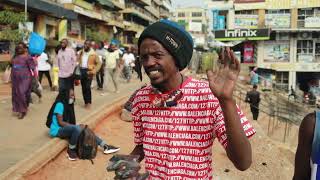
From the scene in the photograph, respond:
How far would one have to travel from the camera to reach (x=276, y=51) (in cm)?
3728

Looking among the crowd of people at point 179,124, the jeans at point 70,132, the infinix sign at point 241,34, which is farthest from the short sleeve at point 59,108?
the infinix sign at point 241,34

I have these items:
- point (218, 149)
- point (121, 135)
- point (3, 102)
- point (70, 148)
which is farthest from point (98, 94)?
point (70, 148)

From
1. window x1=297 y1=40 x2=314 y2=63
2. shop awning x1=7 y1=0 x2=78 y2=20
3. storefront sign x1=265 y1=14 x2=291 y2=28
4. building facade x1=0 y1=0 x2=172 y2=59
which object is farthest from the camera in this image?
storefront sign x1=265 y1=14 x2=291 y2=28

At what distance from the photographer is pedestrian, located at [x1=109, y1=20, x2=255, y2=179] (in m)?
2.17

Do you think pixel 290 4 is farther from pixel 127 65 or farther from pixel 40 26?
pixel 127 65

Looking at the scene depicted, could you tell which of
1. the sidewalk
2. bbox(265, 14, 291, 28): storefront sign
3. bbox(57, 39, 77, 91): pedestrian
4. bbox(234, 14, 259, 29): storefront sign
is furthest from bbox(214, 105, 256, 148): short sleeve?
bbox(234, 14, 259, 29): storefront sign

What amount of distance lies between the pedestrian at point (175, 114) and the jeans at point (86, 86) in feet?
27.5

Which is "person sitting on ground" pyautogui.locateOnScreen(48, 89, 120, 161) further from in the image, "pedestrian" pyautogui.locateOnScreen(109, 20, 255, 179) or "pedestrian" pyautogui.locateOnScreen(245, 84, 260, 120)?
"pedestrian" pyautogui.locateOnScreen(245, 84, 260, 120)

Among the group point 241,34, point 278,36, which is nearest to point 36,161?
point 241,34

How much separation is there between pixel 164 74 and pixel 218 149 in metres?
Result: 6.23

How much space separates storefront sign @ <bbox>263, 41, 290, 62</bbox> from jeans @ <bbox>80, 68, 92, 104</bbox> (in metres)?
28.0

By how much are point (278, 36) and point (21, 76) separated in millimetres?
31026

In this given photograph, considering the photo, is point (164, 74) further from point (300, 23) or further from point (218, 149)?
point (300, 23)

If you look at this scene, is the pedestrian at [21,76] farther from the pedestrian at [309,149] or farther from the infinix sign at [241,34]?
the infinix sign at [241,34]
